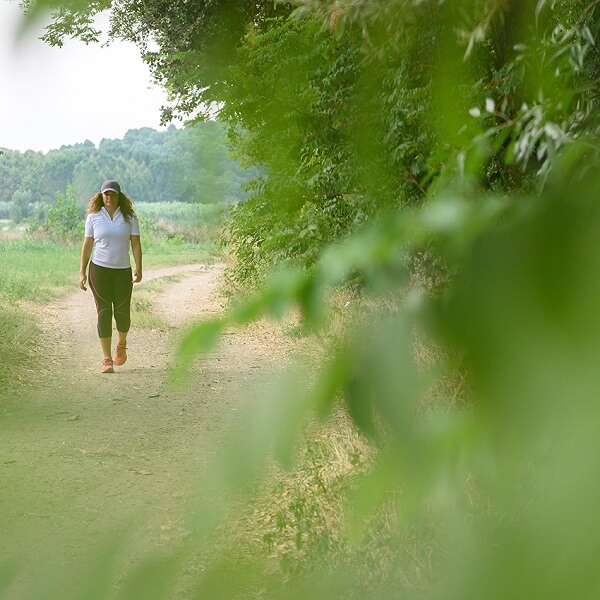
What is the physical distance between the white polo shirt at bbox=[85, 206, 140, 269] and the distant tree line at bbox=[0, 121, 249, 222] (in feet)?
11.7

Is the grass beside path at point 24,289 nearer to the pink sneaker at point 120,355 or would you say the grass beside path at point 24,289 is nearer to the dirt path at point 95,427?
the dirt path at point 95,427

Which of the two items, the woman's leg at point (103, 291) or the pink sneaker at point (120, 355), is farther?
the pink sneaker at point (120, 355)

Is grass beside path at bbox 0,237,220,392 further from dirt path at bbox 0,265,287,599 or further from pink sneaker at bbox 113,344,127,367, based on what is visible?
pink sneaker at bbox 113,344,127,367

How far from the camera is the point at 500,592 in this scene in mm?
175

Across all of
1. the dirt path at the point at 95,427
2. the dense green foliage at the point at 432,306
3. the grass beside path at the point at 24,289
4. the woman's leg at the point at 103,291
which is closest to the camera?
the dense green foliage at the point at 432,306

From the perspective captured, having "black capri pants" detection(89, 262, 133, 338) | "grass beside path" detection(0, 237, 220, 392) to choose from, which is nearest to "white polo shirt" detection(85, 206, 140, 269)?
"black capri pants" detection(89, 262, 133, 338)

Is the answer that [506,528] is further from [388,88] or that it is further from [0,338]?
[0,338]

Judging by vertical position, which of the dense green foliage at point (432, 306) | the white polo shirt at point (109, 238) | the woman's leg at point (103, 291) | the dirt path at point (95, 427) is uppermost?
the dense green foliage at point (432, 306)

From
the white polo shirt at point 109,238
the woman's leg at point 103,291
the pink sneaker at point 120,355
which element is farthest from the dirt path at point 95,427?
the white polo shirt at point 109,238

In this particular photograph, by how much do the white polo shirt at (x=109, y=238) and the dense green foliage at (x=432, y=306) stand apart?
3.62 m

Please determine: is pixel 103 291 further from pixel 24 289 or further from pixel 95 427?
pixel 24 289

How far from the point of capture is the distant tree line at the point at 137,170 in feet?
0.67

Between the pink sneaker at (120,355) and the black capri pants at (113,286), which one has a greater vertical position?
the black capri pants at (113,286)

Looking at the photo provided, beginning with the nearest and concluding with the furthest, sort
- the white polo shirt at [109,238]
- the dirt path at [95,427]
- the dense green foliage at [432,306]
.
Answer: the dense green foliage at [432,306]
the dirt path at [95,427]
the white polo shirt at [109,238]
